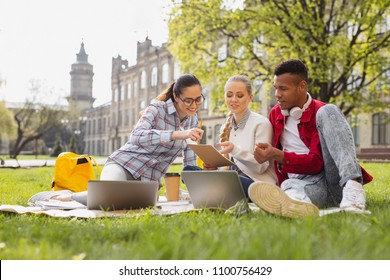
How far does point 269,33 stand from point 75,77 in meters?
79.8

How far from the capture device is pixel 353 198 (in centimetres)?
336

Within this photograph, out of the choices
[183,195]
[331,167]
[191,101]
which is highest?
[191,101]

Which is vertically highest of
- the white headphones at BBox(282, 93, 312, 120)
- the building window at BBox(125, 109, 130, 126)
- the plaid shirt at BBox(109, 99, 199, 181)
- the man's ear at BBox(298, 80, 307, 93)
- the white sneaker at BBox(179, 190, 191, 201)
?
the building window at BBox(125, 109, 130, 126)

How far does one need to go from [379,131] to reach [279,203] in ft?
79.8

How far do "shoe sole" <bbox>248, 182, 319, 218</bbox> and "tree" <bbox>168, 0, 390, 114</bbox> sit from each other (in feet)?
37.9

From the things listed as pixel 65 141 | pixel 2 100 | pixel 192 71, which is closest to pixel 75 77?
pixel 65 141

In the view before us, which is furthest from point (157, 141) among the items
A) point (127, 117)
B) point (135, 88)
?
point (127, 117)

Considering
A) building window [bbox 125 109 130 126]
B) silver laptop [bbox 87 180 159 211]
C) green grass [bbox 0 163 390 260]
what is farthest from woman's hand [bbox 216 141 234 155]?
building window [bbox 125 109 130 126]

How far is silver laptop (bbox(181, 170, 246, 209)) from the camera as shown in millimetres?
3588

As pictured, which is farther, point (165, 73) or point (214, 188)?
point (165, 73)

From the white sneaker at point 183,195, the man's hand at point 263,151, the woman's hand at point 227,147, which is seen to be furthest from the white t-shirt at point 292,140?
the white sneaker at point 183,195

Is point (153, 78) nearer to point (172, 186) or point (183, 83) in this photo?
point (172, 186)

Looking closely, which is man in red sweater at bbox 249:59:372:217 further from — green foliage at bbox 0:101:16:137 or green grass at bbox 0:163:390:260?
green foliage at bbox 0:101:16:137
